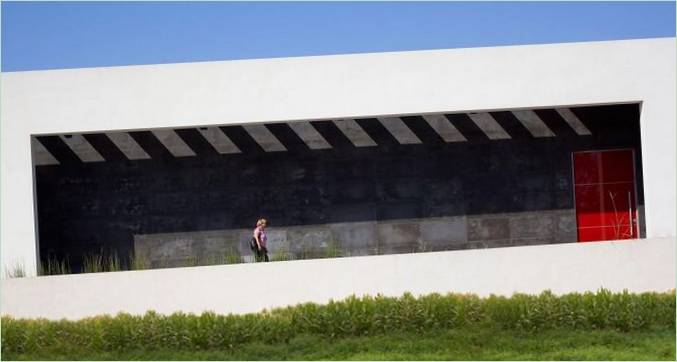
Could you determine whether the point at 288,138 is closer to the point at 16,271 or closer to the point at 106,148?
the point at 106,148

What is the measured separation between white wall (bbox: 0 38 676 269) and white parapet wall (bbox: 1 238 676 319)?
2445mm

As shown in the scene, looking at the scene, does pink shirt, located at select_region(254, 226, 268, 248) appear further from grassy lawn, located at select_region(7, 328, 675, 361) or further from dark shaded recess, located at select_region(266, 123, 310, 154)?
grassy lawn, located at select_region(7, 328, 675, 361)

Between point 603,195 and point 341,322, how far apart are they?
790 cm

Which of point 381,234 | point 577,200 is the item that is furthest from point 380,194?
point 577,200

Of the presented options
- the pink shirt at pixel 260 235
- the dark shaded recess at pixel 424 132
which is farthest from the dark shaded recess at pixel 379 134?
the pink shirt at pixel 260 235

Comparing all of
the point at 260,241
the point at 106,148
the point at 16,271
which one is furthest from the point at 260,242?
the point at 16,271

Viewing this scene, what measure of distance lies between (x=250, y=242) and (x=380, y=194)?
2.60m

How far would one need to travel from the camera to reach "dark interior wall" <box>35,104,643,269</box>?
59.2 feet

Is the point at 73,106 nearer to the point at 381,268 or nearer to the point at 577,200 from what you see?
the point at 381,268

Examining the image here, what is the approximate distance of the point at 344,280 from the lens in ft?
45.3

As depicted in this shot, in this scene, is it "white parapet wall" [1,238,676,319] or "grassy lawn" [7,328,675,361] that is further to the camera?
"white parapet wall" [1,238,676,319]

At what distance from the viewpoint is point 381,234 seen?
1812 cm

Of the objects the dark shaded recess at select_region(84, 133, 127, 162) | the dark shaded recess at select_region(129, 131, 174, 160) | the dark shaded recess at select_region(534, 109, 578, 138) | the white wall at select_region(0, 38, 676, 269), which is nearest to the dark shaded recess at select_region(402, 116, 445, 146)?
the dark shaded recess at select_region(534, 109, 578, 138)

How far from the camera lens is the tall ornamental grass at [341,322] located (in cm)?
1271
